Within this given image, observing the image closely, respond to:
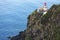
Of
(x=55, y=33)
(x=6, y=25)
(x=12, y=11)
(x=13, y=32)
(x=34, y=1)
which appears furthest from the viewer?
(x=34, y=1)

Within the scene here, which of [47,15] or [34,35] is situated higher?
[47,15]

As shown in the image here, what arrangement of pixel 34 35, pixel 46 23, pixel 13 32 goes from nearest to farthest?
pixel 46 23 < pixel 34 35 < pixel 13 32

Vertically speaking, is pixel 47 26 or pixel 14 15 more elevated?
pixel 14 15

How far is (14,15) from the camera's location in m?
87.8

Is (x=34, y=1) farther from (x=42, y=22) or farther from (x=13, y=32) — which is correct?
(x=42, y=22)

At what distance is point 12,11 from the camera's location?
92188 mm

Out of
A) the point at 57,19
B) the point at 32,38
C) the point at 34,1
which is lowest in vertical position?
the point at 32,38

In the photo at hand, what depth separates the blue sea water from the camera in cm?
7288

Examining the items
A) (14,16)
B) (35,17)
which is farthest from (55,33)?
(14,16)

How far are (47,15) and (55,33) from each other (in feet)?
23.4

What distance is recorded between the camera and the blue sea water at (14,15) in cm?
7288

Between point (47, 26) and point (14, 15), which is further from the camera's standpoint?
point (14, 15)

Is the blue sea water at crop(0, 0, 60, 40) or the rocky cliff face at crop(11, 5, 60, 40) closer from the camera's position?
the rocky cliff face at crop(11, 5, 60, 40)

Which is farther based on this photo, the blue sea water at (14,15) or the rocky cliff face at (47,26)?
the blue sea water at (14,15)
